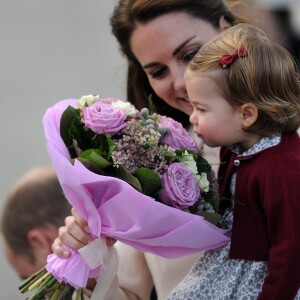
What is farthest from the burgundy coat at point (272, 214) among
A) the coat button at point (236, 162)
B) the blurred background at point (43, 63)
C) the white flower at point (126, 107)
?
the blurred background at point (43, 63)

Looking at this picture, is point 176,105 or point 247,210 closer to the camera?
point 247,210

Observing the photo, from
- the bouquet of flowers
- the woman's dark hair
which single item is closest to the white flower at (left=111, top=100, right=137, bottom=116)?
the bouquet of flowers

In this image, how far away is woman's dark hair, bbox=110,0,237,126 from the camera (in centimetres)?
301

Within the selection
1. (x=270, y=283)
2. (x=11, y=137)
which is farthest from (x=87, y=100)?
(x=11, y=137)

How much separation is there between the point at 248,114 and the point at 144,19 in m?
0.74

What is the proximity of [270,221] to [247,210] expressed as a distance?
12cm

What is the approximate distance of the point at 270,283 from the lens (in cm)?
241

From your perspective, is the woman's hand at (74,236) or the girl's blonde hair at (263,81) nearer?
the girl's blonde hair at (263,81)

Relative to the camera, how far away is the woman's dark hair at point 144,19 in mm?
3006

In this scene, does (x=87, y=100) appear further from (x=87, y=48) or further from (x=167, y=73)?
(x=87, y=48)

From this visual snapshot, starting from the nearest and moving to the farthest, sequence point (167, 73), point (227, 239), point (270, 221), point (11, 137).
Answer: point (270, 221)
point (227, 239)
point (167, 73)
point (11, 137)

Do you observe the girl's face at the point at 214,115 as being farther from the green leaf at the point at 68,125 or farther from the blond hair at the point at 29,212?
the blond hair at the point at 29,212

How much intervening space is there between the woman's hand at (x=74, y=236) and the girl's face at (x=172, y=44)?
594mm

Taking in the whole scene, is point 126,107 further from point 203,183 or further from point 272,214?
point 272,214
